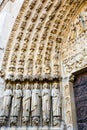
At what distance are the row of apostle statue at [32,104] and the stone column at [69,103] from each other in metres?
0.15

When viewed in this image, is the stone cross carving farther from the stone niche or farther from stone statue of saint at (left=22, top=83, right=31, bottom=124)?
stone statue of saint at (left=22, top=83, right=31, bottom=124)

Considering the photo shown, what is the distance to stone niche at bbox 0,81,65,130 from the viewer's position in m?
3.36

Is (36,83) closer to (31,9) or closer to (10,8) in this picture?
(31,9)

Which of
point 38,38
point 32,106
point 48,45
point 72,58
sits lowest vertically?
point 32,106

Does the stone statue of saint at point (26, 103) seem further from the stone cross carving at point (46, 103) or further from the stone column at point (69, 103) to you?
the stone column at point (69, 103)

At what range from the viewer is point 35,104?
3.48 metres

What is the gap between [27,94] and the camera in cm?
365

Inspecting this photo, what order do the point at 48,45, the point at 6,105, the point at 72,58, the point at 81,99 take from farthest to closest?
1. the point at 48,45
2. the point at 72,58
3. the point at 81,99
4. the point at 6,105

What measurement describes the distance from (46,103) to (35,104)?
0.23 meters

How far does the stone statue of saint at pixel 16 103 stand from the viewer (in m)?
3.37

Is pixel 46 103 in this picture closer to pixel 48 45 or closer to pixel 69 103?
pixel 69 103

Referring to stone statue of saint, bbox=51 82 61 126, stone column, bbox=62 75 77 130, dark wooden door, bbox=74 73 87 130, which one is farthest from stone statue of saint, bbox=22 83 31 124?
dark wooden door, bbox=74 73 87 130

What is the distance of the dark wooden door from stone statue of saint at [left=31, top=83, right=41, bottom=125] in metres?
0.82

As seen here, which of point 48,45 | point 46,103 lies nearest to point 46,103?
point 46,103
